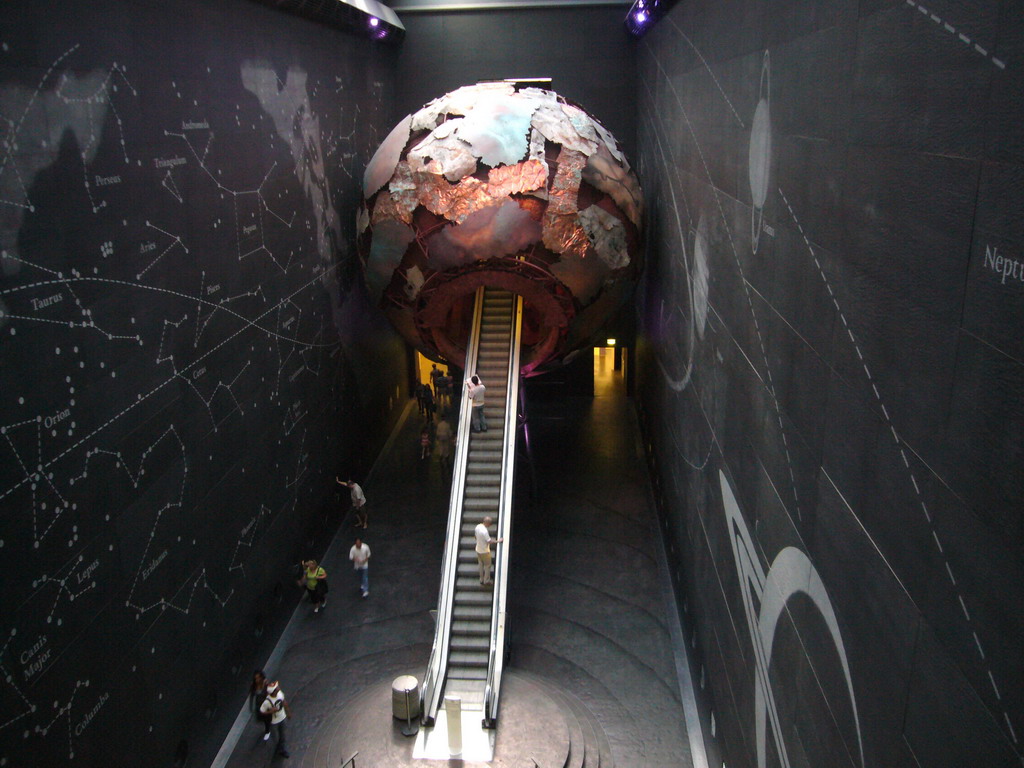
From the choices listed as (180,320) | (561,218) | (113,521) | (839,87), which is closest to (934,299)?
(839,87)

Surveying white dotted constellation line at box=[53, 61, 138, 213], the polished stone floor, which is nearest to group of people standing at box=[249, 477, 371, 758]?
the polished stone floor

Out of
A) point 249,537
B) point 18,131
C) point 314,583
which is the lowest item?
point 314,583

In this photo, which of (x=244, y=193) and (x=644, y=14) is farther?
(x=644, y=14)

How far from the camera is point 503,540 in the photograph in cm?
1095

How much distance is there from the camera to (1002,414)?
294 cm

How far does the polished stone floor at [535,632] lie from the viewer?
9305mm

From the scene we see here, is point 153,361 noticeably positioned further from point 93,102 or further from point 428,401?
point 428,401

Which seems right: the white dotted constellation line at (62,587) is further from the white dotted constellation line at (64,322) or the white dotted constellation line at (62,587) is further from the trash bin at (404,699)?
the trash bin at (404,699)

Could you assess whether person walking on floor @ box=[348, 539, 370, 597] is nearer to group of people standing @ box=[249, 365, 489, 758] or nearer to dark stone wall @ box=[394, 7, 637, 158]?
group of people standing @ box=[249, 365, 489, 758]

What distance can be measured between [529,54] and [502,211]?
6.92 meters

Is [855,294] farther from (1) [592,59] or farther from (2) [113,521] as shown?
(1) [592,59]

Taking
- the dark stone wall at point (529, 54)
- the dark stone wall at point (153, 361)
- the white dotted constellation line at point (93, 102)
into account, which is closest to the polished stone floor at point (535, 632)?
the dark stone wall at point (153, 361)

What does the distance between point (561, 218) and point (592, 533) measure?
471 centimetres

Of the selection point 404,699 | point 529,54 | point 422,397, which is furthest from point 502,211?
point 529,54
